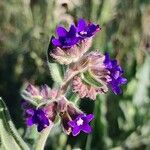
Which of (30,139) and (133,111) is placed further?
(133,111)

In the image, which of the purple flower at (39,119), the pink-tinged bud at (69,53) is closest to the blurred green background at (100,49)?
the pink-tinged bud at (69,53)

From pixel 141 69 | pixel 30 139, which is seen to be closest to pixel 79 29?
pixel 30 139

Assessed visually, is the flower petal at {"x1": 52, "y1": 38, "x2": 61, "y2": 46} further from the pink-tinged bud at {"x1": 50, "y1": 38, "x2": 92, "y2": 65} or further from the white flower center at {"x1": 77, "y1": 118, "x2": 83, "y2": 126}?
the white flower center at {"x1": 77, "y1": 118, "x2": 83, "y2": 126}

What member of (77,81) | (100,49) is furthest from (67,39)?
(100,49)

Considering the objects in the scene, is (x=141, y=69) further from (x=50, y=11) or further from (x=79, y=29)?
(x=79, y=29)

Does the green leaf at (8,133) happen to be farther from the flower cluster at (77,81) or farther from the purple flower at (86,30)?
the purple flower at (86,30)
